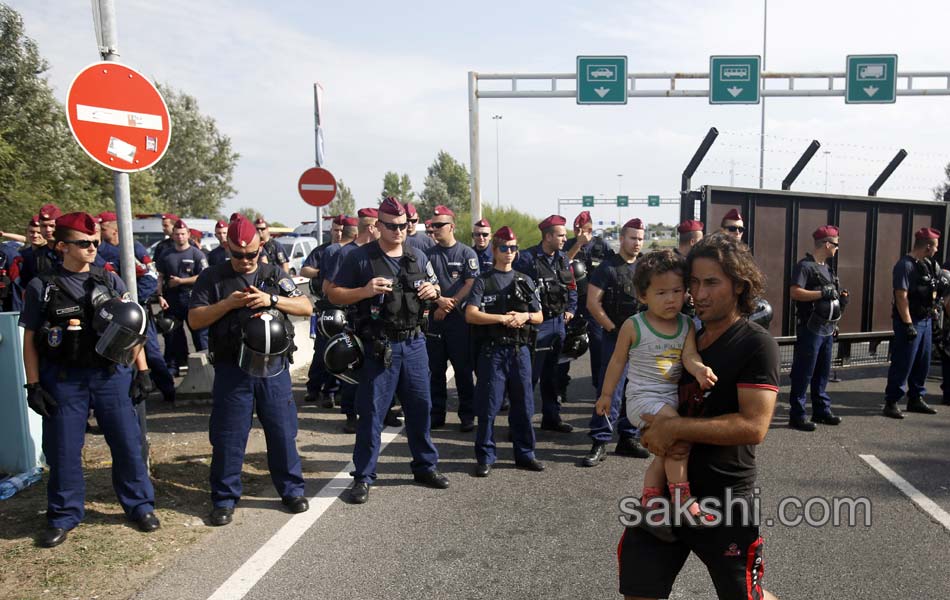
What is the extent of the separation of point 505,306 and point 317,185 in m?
4.90

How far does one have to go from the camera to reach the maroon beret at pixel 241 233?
4.13m

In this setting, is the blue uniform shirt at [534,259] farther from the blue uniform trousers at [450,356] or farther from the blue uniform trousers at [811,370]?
the blue uniform trousers at [811,370]

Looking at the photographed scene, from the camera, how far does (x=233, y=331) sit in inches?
162

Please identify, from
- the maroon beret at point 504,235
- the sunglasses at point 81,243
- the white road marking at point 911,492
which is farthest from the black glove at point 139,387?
the white road marking at point 911,492

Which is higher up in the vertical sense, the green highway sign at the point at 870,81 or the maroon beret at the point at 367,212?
the green highway sign at the point at 870,81

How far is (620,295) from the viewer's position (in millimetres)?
5648

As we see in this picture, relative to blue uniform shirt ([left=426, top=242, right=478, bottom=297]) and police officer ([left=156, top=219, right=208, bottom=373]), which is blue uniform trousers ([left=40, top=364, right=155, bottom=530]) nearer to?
blue uniform shirt ([left=426, top=242, right=478, bottom=297])

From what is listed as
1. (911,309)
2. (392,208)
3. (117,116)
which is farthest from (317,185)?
(911,309)

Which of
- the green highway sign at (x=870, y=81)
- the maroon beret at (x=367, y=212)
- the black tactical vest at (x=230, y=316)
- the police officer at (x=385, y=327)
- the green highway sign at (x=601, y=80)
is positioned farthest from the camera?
the green highway sign at (x=870, y=81)

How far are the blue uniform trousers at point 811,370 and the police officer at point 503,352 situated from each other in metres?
2.80

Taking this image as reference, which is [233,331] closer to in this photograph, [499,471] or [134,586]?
[134,586]

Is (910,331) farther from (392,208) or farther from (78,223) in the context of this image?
(78,223)

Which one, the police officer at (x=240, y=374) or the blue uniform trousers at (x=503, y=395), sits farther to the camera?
the blue uniform trousers at (x=503, y=395)

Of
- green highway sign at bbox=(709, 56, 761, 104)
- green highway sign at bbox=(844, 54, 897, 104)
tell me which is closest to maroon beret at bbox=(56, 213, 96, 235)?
green highway sign at bbox=(709, 56, 761, 104)
